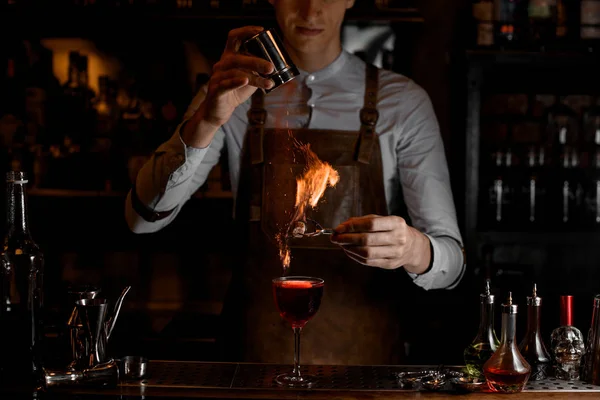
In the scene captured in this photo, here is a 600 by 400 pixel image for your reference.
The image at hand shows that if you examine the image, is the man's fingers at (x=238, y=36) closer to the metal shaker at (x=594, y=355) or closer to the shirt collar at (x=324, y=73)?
the shirt collar at (x=324, y=73)

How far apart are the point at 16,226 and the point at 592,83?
2965 millimetres

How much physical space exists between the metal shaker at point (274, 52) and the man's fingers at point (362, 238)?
0.39m

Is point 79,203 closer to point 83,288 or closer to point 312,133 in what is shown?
point 312,133

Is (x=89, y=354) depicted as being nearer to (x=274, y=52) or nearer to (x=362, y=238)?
(x=362, y=238)

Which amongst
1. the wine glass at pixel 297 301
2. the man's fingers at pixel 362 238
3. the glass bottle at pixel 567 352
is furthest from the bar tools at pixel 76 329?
the glass bottle at pixel 567 352

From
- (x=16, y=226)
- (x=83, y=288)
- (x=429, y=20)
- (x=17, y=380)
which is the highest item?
(x=429, y=20)

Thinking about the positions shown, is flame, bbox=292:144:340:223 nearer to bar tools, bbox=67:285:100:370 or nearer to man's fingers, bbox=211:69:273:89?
man's fingers, bbox=211:69:273:89

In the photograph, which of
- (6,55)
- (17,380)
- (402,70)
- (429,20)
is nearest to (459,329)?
(402,70)

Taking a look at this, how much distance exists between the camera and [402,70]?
360 cm

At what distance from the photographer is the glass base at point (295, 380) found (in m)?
1.52

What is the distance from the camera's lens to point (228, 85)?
1746mm

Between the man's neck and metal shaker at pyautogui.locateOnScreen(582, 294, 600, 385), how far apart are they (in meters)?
1.30

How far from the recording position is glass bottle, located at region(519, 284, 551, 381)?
1.63 m

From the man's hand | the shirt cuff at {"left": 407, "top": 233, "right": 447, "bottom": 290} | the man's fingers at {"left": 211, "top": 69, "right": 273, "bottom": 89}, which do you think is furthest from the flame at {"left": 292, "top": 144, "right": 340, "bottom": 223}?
the man's fingers at {"left": 211, "top": 69, "right": 273, "bottom": 89}
